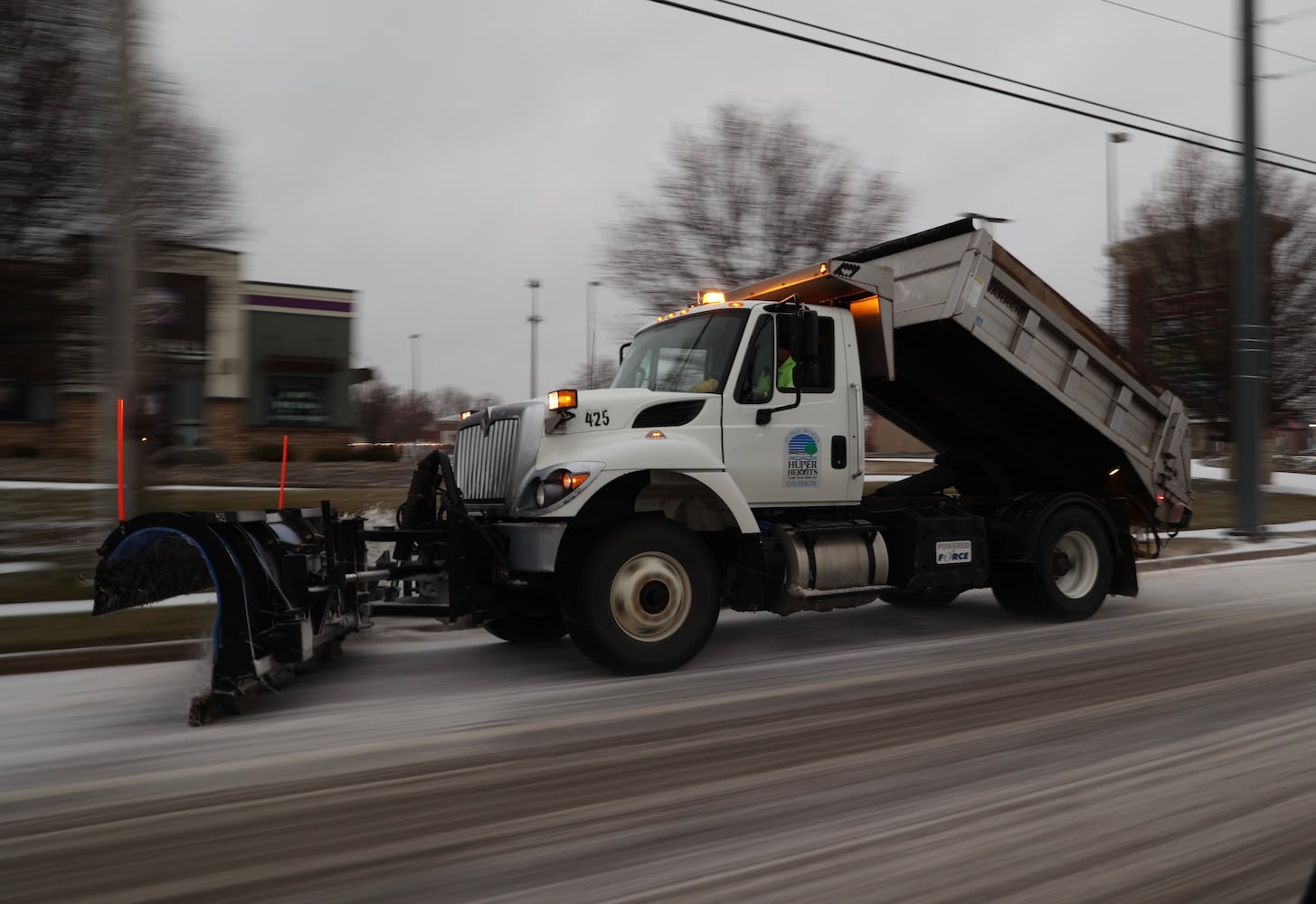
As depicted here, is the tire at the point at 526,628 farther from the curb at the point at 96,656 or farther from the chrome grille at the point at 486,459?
the curb at the point at 96,656

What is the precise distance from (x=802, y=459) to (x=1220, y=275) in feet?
83.1

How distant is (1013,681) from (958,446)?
4.17 m

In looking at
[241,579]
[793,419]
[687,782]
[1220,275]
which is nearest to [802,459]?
[793,419]

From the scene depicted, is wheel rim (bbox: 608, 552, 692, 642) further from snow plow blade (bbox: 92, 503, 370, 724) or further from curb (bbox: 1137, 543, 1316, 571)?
curb (bbox: 1137, 543, 1316, 571)

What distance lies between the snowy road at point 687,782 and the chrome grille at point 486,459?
4.22 feet

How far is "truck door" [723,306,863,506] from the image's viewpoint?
24.0 ft

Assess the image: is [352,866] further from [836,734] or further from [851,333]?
[851,333]

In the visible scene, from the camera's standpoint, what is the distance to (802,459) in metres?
7.64

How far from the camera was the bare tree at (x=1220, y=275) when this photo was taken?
90.2 feet

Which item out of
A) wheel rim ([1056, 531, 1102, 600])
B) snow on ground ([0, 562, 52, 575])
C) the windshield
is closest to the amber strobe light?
the windshield

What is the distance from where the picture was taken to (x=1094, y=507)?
362 inches

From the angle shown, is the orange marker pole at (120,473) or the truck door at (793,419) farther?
the truck door at (793,419)

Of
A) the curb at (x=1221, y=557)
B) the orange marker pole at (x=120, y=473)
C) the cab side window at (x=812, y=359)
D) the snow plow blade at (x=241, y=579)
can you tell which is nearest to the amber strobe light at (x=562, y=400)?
the snow plow blade at (x=241, y=579)

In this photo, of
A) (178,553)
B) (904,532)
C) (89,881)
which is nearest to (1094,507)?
(904,532)
